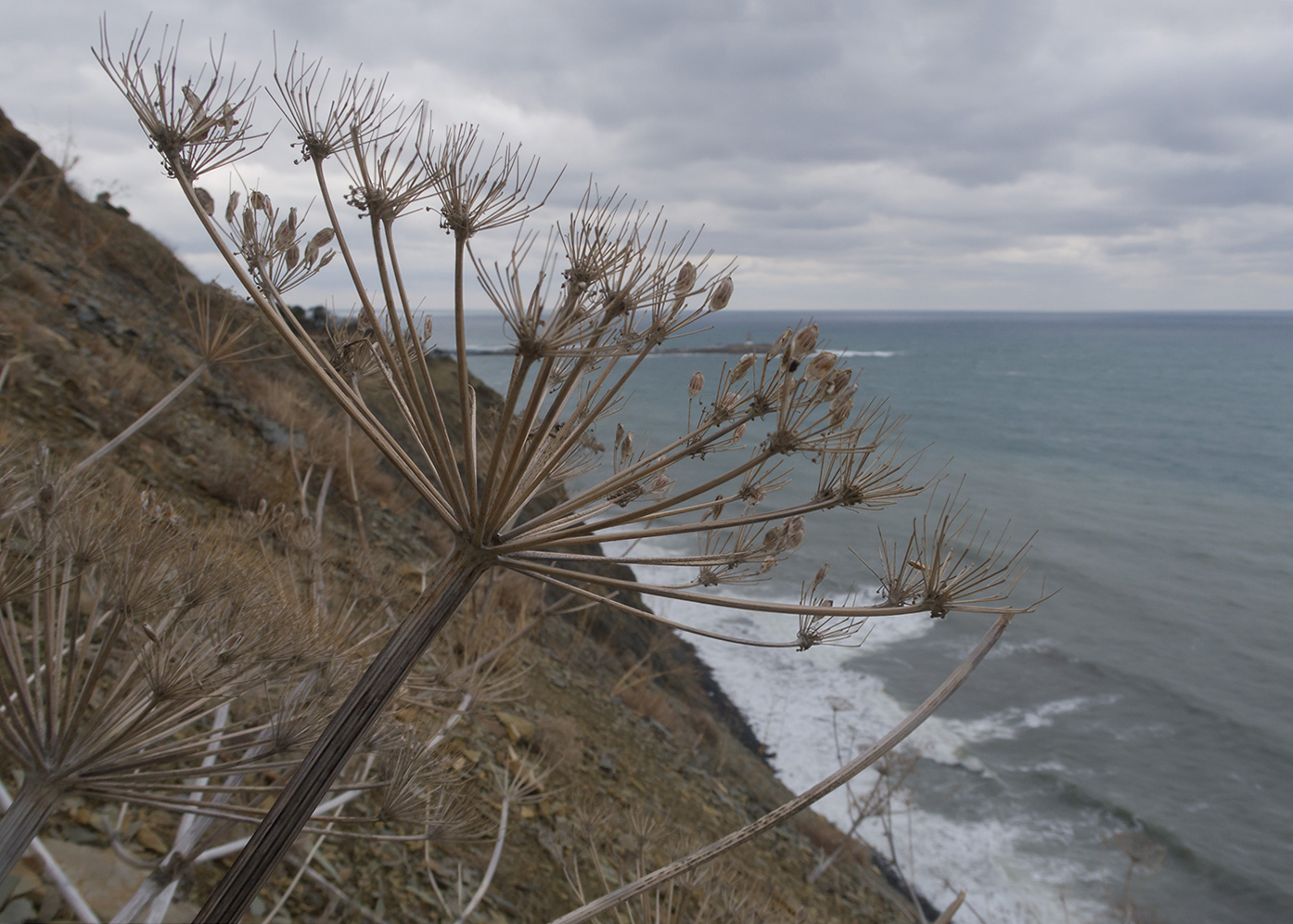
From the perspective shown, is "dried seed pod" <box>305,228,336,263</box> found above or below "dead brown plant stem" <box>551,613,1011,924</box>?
above

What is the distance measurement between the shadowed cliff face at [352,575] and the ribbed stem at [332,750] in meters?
2.31

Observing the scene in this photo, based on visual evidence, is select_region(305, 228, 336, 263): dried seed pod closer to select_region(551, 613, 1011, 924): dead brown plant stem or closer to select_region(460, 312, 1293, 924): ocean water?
select_region(460, 312, 1293, 924): ocean water

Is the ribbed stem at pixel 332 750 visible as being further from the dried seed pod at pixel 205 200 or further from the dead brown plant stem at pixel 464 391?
the dried seed pod at pixel 205 200

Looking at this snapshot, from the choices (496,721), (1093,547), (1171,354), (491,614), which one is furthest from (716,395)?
(1171,354)

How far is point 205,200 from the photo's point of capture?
2.15 metres

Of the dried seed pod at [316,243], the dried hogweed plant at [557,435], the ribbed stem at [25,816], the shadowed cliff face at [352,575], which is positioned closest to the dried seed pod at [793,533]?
the dried hogweed plant at [557,435]

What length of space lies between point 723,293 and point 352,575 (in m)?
3.28

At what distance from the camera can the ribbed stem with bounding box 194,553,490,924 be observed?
1.72 meters

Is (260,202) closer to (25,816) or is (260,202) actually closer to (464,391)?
(464,391)

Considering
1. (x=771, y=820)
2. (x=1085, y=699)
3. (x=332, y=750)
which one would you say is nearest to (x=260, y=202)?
(x=332, y=750)

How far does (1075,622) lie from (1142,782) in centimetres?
818

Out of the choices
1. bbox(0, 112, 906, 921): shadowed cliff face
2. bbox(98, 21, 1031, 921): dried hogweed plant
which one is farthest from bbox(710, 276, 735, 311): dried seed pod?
bbox(0, 112, 906, 921): shadowed cliff face

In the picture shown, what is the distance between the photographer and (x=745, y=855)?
9.14 m

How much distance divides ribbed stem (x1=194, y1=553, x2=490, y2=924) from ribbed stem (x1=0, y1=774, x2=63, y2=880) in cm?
72
